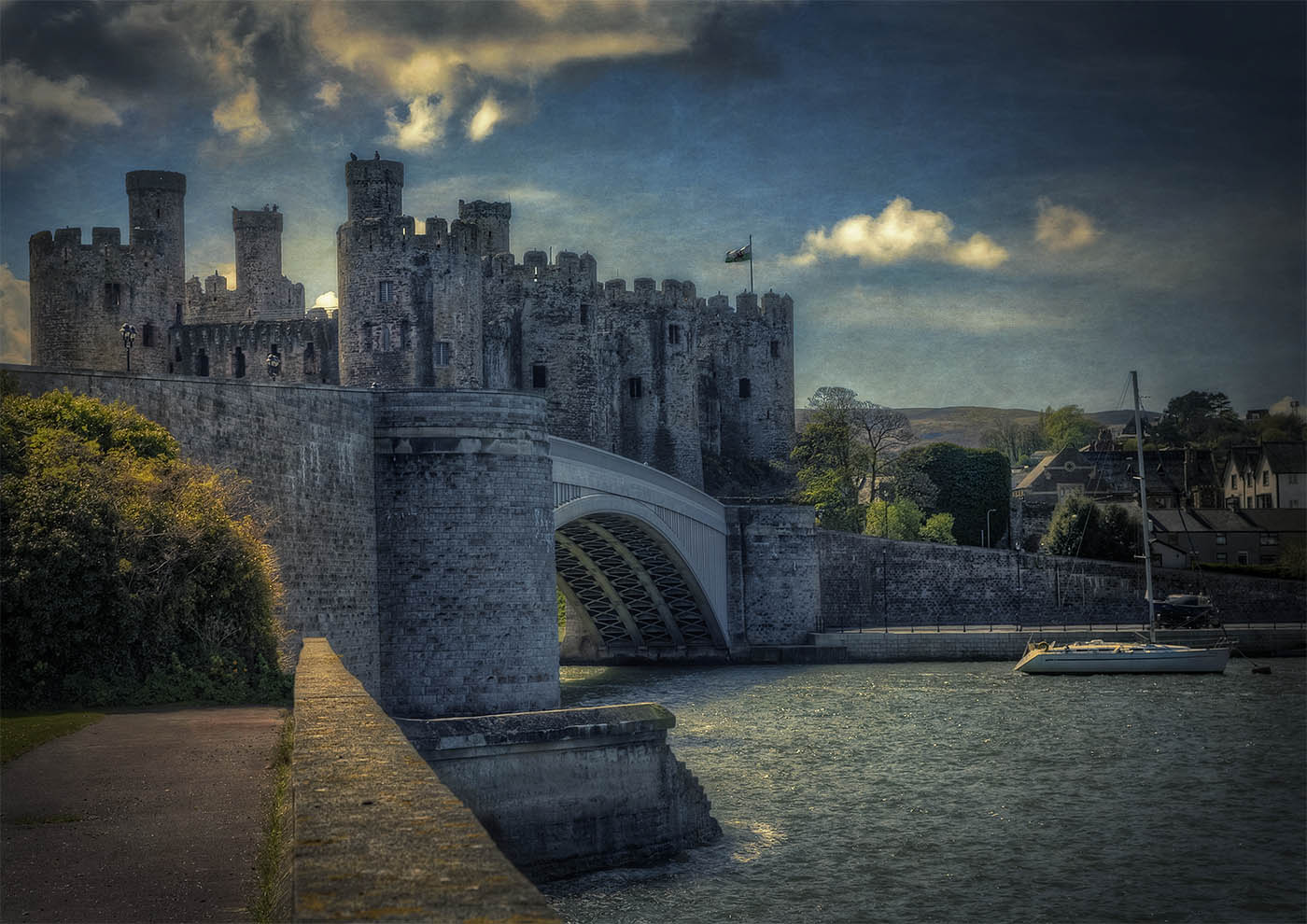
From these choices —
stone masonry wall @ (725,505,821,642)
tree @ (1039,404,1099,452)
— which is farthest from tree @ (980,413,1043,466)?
stone masonry wall @ (725,505,821,642)

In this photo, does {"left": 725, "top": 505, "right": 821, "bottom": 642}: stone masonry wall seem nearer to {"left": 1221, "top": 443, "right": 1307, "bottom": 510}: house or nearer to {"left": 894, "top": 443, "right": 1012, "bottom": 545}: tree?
{"left": 894, "top": 443, "right": 1012, "bottom": 545}: tree

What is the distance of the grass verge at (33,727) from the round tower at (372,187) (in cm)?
2980

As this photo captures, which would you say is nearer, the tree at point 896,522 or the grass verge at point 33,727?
the grass verge at point 33,727

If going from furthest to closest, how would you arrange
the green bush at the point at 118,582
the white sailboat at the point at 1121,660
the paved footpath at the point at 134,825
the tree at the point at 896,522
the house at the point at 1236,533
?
the house at the point at 1236,533
the tree at the point at 896,522
the white sailboat at the point at 1121,660
the green bush at the point at 118,582
the paved footpath at the point at 134,825

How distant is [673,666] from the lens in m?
43.6

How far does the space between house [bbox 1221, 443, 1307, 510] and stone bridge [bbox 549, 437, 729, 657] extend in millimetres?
33306

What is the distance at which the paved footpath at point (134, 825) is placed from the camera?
5.84m

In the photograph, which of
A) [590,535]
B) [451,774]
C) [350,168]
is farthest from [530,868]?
[350,168]

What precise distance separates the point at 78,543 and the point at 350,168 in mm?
28692

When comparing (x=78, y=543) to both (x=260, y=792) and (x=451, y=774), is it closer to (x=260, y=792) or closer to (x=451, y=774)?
(x=451, y=774)

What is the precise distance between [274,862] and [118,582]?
8.28 m

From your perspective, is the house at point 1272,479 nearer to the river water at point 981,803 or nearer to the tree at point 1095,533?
the tree at point 1095,533

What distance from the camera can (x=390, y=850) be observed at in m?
3.46

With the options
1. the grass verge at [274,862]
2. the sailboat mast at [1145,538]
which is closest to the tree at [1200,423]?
the sailboat mast at [1145,538]
